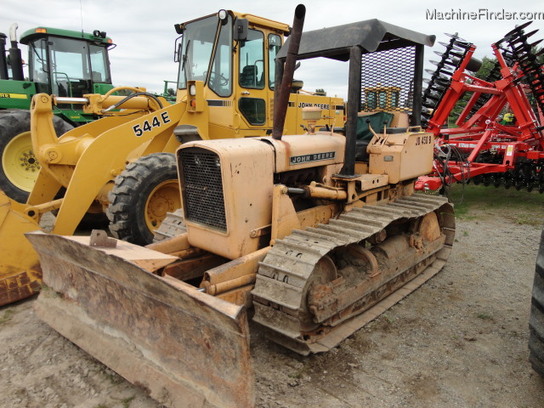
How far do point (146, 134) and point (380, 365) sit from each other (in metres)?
3.93

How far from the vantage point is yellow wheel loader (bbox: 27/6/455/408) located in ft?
8.52

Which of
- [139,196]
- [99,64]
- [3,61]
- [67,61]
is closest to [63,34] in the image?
[67,61]

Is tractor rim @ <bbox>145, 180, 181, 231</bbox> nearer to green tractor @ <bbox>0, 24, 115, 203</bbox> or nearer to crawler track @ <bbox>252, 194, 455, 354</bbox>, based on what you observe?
crawler track @ <bbox>252, 194, 455, 354</bbox>

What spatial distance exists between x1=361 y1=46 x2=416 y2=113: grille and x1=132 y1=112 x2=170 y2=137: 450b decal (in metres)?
2.67

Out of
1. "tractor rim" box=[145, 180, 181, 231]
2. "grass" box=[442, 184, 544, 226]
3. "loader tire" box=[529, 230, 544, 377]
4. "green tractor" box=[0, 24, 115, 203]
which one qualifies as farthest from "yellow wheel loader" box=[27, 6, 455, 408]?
"green tractor" box=[0, 24, 115, 203]

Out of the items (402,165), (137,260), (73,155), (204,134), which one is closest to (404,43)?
(402,165)

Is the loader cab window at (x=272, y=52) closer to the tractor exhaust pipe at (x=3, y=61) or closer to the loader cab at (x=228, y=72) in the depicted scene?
the loader cab at (x=228, y=72)

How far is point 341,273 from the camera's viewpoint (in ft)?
12.3

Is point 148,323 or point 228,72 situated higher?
point 228,72

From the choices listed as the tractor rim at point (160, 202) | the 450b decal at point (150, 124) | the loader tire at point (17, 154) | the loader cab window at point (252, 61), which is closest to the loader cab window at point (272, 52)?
the loader cab window at point (252, 61)

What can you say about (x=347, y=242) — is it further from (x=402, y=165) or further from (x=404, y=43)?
(x=404, y=43)

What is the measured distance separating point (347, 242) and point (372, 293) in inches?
35.7

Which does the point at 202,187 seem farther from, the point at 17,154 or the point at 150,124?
the point at 17,154

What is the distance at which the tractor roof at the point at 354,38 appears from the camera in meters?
3.71
